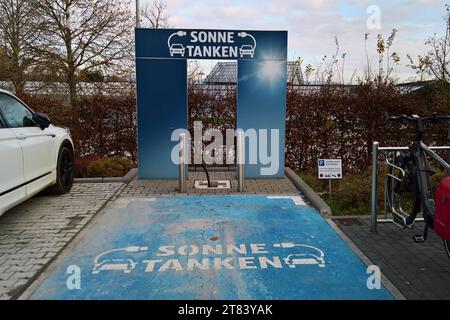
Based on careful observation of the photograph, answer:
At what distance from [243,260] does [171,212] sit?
188cm

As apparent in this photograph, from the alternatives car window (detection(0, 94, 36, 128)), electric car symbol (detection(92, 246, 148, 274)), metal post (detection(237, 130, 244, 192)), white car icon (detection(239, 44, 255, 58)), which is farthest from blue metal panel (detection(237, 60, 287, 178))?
electric car symbol (detection(92, 246, 148, 274))

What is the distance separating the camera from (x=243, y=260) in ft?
12.7

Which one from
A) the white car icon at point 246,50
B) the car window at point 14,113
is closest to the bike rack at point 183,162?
the white car icon at point 246,50

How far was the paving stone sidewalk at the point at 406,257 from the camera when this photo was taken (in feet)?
10.9

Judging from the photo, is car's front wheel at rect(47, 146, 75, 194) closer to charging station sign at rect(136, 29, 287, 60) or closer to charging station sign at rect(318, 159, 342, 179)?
charging station sign at rect(136, 29, 287, 60)

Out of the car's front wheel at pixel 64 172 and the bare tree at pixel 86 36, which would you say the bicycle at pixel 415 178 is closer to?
the car's front wheel at pixel 64 172

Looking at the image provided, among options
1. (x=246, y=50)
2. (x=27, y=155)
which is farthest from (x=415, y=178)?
(x=27, y=155)

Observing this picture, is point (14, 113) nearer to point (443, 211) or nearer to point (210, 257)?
point (210, 257)

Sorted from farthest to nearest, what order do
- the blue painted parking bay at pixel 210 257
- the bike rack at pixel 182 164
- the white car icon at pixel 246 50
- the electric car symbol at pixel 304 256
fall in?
the white car icon at pixel 246 50 → the bike rack at pixel 182 164 → the electric car symbol at pixel 304 256 → the blue painted parking bay at pixel 210 257

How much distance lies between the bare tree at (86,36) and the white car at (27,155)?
7.34m

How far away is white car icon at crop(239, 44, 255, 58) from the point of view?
7.05 meters

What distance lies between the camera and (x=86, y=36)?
1365 centimetres

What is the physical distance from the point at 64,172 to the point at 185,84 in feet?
8.53
